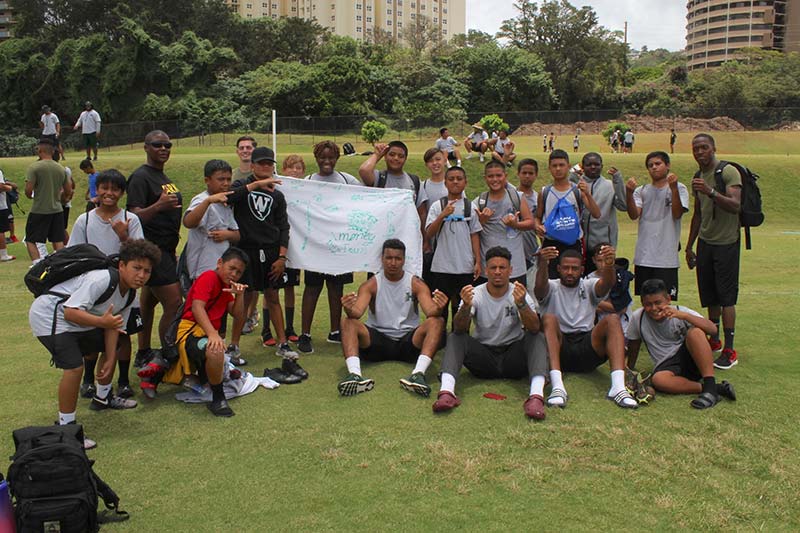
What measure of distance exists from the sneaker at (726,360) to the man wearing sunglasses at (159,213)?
203 inches

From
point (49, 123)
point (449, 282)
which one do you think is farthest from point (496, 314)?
point (49, 123)

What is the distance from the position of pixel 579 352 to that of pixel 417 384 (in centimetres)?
153

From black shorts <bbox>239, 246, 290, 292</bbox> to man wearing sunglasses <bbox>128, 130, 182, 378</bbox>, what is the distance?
704mm

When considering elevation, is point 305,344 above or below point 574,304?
below

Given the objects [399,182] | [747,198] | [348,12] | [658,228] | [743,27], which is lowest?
[658,228]

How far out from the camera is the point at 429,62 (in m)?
58.8

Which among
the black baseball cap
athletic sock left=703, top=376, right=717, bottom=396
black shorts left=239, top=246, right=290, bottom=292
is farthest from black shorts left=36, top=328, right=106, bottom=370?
athletic sock left=703, top=376, right=717, bottom=396

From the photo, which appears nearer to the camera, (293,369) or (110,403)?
(110,403)

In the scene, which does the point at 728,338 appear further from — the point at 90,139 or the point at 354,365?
the point at 90,139

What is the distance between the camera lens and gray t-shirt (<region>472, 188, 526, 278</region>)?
6586 millimetres

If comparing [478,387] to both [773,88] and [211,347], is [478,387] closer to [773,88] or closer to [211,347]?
[211,347]

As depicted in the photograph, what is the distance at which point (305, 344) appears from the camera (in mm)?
7047

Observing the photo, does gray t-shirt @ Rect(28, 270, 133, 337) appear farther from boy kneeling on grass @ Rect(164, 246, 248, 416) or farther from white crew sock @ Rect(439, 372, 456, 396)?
white crew sock @ Rect(439, 372, 456, 396)

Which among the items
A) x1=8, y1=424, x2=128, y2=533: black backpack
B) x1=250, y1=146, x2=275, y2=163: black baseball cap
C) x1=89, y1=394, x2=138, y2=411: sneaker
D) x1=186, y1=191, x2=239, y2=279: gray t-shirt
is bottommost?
x1=89, y1=394, x2=138, y2=411: sneaker
